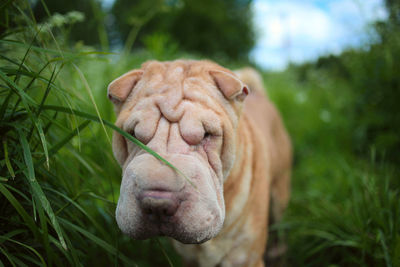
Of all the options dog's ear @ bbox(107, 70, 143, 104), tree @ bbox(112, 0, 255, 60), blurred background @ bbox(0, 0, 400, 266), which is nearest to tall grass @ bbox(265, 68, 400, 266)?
blurred background @ bbox(0, 0, 400, 266)

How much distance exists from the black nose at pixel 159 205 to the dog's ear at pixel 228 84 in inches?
31.6

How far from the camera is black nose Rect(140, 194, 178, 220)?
126 cm

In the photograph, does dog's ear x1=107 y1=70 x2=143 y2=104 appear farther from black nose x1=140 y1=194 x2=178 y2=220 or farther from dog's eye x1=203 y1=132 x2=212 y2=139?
black nose x1=140 y1=194 x2=178 y2=220

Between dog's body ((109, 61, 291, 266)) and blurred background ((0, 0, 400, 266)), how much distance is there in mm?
242

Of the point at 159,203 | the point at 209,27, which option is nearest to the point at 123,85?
the point at 159,203

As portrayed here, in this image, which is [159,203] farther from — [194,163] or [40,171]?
[40,171]

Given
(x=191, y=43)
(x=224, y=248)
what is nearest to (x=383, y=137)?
(x=224, y=248)

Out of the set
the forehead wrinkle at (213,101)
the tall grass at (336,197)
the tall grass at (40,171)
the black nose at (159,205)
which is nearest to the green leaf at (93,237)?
the tall grass at (40,171)

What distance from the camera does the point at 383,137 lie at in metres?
3.59

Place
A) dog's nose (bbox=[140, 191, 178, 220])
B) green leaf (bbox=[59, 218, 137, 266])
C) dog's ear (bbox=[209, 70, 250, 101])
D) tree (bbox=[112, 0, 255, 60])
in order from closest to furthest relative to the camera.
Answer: dog's nose (bbox=[140, 191, 178, 220]), green leaf (bbox=[59, 218, 137, 266]), dog's ear (bbox=[209, 70, 250, 101]), tree (bbox=[112, 0, 255, 60])

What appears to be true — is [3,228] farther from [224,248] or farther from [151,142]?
[224,248]

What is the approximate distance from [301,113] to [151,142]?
224 inches

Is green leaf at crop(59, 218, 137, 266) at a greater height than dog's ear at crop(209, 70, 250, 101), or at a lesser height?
lesser

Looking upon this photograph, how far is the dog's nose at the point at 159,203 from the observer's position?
1.26 m
